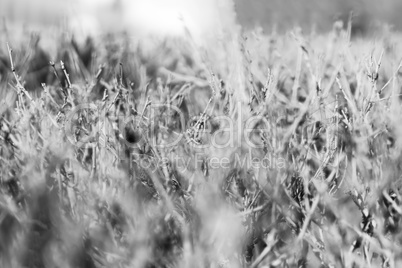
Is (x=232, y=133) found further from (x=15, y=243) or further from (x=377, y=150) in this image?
(x=15, y=243)

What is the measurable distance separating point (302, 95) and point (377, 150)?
567 millimetres

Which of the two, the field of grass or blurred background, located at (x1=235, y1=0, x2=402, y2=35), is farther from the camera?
blurred background, located at (x1=235, y1=0, x2=402, y2=35)

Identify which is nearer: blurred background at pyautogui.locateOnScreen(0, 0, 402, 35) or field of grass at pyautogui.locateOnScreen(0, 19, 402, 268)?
field of grass at pyautogui.locateOnScreen(0, 19, 402, 268)

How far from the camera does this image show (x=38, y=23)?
237 cm

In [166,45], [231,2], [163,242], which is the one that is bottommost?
[166,45]

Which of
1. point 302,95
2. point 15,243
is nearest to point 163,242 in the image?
point 15,243

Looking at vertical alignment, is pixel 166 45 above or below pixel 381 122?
below

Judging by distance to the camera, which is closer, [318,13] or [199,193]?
[199,193]

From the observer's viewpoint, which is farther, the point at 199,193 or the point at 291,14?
the point at 291,14

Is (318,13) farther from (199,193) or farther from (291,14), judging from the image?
(199,193)

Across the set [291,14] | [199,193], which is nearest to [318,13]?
[291,14]

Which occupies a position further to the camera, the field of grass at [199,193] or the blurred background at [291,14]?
the blurred background at [291,14]

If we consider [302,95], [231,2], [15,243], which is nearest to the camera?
[15,243]

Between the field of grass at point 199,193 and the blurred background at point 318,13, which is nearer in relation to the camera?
the field of grass at point 199,193
